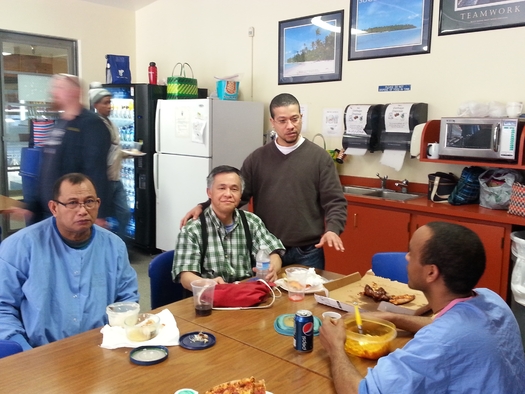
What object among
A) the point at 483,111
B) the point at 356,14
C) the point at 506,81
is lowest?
the point at 483,111

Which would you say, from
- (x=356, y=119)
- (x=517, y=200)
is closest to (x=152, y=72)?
(x=356, y=119)

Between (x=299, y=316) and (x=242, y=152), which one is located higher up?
(x=242, y=152)

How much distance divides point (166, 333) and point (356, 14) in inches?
136

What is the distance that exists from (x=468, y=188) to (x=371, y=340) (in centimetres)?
225

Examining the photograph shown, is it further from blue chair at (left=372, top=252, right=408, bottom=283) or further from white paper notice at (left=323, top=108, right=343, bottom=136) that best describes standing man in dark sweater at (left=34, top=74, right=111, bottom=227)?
white paper notice at (left=323, top=108, right=343, bottom=136)

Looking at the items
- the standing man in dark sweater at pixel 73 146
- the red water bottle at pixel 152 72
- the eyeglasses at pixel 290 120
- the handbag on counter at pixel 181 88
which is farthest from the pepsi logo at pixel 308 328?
the red water bottle at pixel 152 72

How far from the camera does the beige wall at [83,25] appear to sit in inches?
216

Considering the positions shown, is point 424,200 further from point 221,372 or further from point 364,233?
point 221,372

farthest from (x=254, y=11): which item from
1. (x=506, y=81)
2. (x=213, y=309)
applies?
(x=213, y=309)

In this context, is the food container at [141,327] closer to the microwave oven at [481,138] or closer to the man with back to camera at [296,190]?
the man with back to camera at [296,190]

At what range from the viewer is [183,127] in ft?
16.2

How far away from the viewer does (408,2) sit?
3.88 meters

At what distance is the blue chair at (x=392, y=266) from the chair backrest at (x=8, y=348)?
1748 mm

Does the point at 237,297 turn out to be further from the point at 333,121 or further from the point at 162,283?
the point at 333,121
